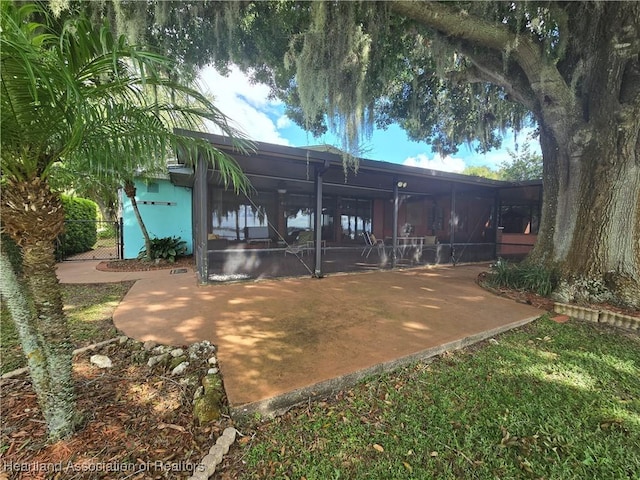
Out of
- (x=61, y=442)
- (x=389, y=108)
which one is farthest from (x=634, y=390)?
(x=389, y=108)

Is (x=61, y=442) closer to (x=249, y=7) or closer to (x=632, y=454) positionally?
(x=632, y=454)

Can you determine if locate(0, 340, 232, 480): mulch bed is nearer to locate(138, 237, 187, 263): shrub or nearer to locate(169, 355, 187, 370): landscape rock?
locate(169, 355, 187, 370): landscape rock

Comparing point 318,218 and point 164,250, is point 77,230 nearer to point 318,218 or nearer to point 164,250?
point 164,250

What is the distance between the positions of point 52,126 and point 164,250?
7.15 m

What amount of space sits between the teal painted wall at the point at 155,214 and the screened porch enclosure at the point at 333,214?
2.14 ft

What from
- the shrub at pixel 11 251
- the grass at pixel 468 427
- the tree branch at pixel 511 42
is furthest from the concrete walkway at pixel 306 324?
the tree branch at pixel 511 42

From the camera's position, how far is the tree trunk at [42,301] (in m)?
1.37

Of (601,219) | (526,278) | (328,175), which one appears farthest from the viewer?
(328,175)

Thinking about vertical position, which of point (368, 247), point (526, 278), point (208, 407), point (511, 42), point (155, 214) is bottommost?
point (208, 407)

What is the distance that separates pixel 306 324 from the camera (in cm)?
321

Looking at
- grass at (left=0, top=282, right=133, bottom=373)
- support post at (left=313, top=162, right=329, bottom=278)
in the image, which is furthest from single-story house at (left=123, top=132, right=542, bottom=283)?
grass at (left=0, top=282, right=133, bottom=373)

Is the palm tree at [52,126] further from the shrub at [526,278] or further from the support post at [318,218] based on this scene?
the shrub at [526,278]

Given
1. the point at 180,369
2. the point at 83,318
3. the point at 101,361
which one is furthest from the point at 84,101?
the point at 83,318

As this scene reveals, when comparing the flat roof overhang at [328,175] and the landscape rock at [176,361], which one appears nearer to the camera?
the landscape rock at [176,361]
